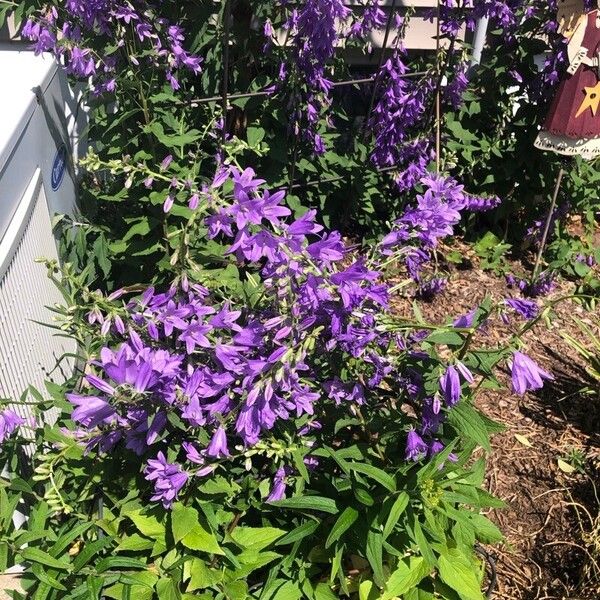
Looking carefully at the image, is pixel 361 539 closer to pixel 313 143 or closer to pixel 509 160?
pixel 313 143

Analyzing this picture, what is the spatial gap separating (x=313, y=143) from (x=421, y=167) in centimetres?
63

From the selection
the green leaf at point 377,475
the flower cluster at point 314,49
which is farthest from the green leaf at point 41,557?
the flower cluster at point 314,49

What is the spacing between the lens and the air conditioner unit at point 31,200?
214 centimetres

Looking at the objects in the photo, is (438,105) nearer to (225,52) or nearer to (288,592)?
(225,52)

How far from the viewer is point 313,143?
3416 mm

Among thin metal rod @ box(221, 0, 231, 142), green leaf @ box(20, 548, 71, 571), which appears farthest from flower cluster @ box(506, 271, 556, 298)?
green leaf @ box(20, 548, 71, 571)

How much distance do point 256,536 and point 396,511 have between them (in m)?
0.52

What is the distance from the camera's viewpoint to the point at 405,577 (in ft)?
6.20

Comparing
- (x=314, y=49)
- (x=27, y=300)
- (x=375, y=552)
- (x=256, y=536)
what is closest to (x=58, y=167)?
(x=27, y=300)

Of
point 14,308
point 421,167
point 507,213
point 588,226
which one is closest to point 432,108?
point 421,167

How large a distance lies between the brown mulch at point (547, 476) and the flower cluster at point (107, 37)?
67.3 inches

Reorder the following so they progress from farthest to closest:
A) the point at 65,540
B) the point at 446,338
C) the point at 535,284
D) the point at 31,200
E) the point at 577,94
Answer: the point at 535,284 → the point at 577,94 → the point at 31,200 → the point at 65,540 → the point at 446,338

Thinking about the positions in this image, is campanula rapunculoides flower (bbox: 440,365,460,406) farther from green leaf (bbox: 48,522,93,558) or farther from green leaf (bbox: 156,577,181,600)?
green leaf (bbox: 48,522,93,558)

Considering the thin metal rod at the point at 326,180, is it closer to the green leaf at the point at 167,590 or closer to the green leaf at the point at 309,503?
the green leaf at the point at 309,503
